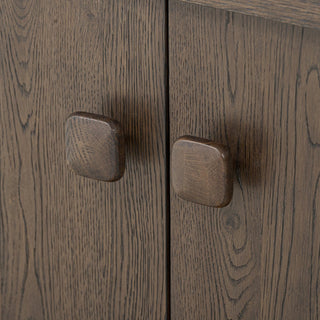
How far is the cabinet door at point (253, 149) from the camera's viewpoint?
0.55 m

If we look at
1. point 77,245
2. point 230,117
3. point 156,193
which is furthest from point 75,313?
point 230,117

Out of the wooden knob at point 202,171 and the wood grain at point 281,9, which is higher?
the wood grain at point 281,9

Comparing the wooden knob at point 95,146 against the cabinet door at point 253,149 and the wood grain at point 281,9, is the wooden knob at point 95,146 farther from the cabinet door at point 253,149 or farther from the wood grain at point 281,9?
the wood grain at point 281,9

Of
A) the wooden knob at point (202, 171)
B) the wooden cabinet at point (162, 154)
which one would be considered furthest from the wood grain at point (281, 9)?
the wooden knob at point (202, 171)

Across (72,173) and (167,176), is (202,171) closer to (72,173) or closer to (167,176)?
(167,176)

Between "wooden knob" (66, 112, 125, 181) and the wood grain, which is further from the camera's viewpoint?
"wooden knob" (66, 112, 125, 181)

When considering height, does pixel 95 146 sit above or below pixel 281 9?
below

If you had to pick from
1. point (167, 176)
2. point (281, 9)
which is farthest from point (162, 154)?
point (281, 9)

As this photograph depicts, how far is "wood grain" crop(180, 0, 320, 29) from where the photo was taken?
1.61 ft

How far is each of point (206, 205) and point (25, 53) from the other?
0.23m

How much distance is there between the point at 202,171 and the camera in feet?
1.93

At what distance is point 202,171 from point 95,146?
0.10 metres

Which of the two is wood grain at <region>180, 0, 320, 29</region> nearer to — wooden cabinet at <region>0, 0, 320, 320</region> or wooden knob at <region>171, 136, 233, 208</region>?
wooden cabinet at <region>0, 0, 320, 320</region>

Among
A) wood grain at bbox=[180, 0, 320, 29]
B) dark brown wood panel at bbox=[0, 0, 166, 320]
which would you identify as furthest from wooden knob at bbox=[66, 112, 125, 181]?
wood grain at bbox=[180, 0, 320, 29]
